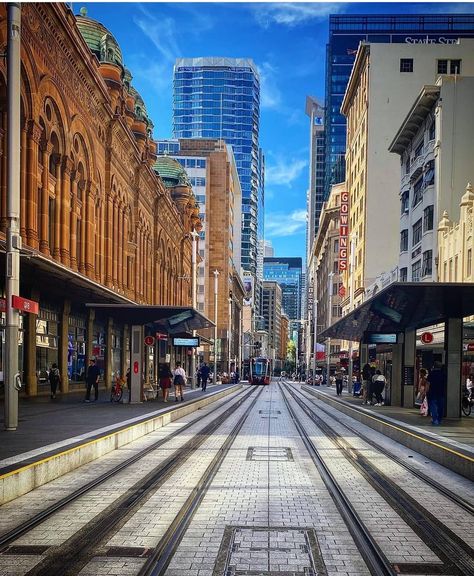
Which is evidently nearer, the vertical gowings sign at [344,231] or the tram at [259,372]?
the tram at [259,372]

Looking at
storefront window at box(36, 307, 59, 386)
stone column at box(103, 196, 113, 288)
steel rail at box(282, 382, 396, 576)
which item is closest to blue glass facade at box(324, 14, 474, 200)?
stone column at box(103, 196, 113, 288)

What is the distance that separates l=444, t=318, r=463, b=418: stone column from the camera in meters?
20.5


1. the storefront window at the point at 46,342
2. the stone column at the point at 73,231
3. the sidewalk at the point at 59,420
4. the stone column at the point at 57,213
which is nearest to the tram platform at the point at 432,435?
the sidewalk at the point at 59,420

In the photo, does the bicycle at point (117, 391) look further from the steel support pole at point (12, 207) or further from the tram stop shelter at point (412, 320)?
the steel support pole at point (12, 207)

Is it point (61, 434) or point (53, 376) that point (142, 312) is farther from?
point (61, 434)

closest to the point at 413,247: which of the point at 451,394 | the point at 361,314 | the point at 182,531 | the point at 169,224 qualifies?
the point at 169,224

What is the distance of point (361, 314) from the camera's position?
25.8 metres

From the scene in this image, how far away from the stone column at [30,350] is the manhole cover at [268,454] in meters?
12.0

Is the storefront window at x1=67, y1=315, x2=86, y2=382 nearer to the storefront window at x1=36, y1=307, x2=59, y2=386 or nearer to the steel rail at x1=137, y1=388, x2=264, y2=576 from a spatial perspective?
the storefront window at x1=36, y1=307, x2=59, y2=386

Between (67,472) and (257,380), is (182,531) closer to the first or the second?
(67,472)

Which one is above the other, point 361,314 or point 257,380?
point 361,314

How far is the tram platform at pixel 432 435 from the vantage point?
12.2 m

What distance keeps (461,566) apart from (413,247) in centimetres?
4840

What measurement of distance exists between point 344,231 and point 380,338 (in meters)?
63.8
